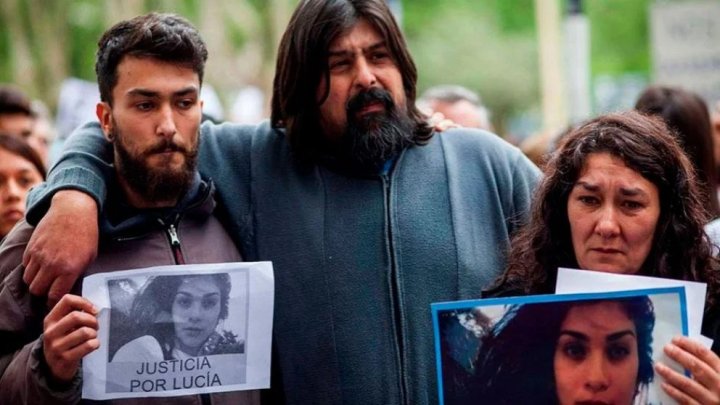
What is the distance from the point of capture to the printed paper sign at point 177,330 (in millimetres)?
3779

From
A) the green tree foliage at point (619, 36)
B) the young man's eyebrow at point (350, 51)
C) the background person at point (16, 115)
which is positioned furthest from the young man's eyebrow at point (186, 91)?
the green tree foliage at point (619, 36)

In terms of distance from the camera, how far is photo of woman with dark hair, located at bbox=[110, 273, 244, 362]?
380 centimetres

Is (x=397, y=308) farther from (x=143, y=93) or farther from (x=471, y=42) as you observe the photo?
(x=471, y=42)

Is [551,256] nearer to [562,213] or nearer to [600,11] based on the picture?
[562,213]

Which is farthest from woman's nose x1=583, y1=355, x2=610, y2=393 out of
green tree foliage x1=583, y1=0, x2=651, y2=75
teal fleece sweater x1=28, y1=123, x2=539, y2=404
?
green tree foliage x1=583, y1=0, x2=651, y2=75

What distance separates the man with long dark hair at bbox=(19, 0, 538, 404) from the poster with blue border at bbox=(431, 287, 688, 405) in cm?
61

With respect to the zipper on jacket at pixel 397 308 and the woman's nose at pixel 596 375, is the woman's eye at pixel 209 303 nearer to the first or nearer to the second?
the zipper on jacket at pixel 397 308

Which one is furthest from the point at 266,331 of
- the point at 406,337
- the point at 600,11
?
the point at 600,11

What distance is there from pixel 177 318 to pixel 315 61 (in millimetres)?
1047

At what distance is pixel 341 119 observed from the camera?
435 cm

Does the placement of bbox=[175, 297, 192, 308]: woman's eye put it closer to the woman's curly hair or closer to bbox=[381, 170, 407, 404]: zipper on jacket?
bbox=[381, 170, 407, 404]: zipper on jacket

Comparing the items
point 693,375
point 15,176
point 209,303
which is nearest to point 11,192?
point 15,176

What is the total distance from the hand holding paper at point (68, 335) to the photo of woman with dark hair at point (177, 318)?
20 cm

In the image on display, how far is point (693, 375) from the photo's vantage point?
3252 mm
